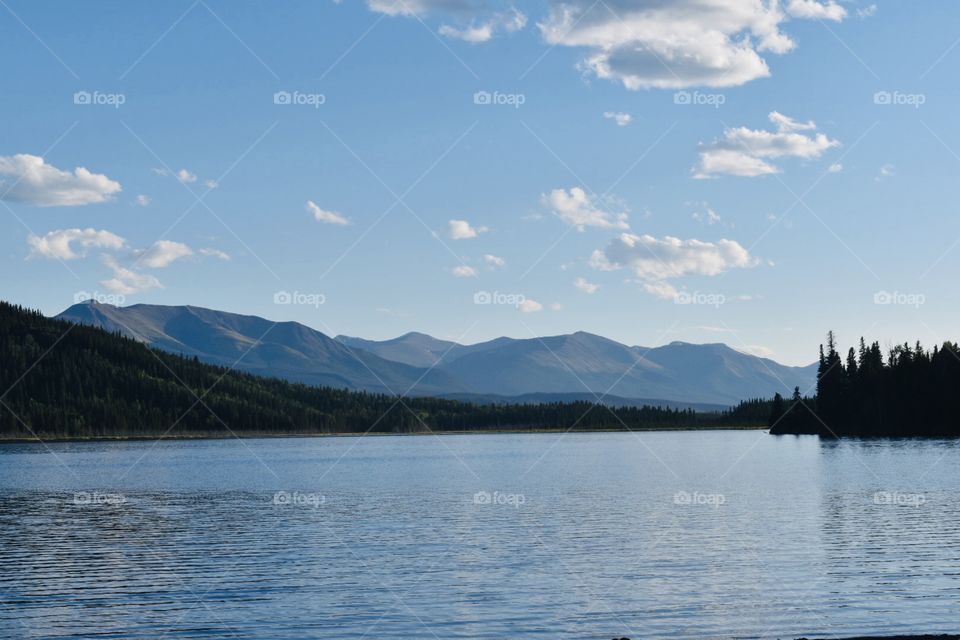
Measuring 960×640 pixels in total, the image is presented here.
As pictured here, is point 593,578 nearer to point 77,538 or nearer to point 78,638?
point 78,638

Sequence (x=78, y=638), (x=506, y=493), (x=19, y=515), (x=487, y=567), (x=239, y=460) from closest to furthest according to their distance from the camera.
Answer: (x=78, y=638) < (x=487, y=567) < (x=19, y=515) < (x=506, y=493) < (x=239, y=460)

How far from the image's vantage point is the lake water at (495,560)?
39.7 metres

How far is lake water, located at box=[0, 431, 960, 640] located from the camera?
3969cm

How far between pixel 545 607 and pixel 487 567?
10.2 meters

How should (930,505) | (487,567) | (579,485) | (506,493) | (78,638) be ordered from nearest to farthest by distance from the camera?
(78,638), (487,567), (930,505), (506,493), (579,485)

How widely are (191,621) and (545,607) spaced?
14.2 meters

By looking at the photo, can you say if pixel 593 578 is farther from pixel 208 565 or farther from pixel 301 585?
pixel 208 565

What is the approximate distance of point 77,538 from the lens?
67500 millimetres

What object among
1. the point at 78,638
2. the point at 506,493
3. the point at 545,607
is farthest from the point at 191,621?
the point at 506,493

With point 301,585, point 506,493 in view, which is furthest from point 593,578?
point 506,493

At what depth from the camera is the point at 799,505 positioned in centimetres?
8094

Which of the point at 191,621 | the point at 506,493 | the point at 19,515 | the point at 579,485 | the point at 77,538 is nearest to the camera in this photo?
the point at 191,621

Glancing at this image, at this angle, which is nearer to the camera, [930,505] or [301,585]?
[301,585]

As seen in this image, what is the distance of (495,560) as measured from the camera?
54062mm
